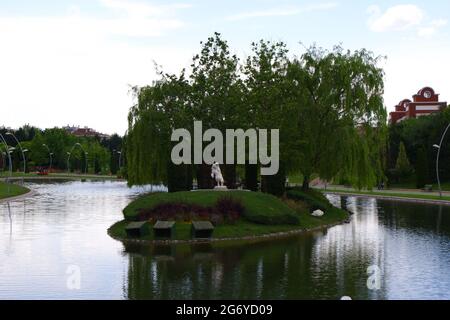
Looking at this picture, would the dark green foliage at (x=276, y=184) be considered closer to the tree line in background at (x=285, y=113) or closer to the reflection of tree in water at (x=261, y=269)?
the tree line in background at (x=285, y=113)

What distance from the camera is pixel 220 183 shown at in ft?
113

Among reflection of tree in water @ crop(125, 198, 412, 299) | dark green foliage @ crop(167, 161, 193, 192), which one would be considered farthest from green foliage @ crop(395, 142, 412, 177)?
reflection of tree in water @ crop(125, 198, 412, 299)

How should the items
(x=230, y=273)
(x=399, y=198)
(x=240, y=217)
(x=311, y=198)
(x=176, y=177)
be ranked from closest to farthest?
(x=230, y=273) → (x=240, y=217) → (x=311, y=198) → (x=176, y=177) → (x=399, y=198)

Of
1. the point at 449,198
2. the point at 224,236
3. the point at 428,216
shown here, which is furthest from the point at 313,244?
the point at 449,198

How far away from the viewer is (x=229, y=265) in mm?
20078

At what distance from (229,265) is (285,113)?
19797 millimetres

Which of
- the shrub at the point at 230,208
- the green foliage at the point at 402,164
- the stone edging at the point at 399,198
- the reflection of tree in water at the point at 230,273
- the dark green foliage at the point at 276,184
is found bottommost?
the reflection of tree in water at the point at 230,273

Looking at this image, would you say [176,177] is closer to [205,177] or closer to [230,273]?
[205,177]

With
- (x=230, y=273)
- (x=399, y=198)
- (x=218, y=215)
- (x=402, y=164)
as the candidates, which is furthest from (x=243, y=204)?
(x=402, y=164)

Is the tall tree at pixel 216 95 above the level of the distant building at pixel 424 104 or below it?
below

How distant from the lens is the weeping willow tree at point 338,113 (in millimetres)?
38469

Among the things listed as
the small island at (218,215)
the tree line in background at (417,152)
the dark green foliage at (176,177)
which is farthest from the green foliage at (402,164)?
the small island at (218,215)

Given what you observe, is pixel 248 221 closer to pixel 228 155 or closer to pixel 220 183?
pixel 220 183

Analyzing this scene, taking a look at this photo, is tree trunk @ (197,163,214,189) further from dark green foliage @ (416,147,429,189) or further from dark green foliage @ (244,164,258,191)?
dark green foliage @ (416,147,429,189)
